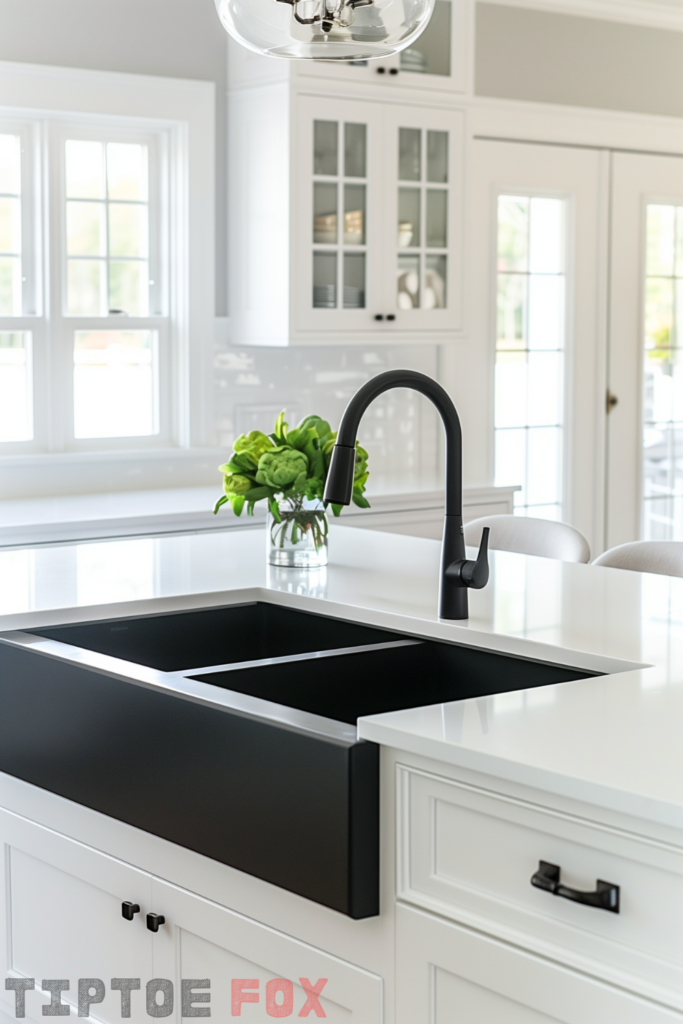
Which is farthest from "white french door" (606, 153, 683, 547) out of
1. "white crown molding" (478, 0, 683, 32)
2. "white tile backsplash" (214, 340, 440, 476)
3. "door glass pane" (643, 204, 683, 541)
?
"white tile backsplash" (214, 340, 440, 476)

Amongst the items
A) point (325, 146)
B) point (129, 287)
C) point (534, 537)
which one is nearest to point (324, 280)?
point (325, 146)

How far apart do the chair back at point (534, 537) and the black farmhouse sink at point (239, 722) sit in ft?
3.19

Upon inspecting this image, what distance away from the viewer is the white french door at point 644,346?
5453mm

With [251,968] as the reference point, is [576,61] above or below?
above

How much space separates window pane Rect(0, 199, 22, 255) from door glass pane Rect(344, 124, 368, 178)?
3.90 ft

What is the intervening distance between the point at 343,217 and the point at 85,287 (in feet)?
3.24

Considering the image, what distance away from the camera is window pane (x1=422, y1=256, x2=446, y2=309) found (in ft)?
15.1

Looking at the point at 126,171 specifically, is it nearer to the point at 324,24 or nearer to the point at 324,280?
the point at 324,280

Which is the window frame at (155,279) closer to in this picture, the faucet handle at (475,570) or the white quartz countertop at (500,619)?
the white quartz countertop at (500,619)

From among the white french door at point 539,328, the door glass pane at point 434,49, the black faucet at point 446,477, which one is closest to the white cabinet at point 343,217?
the door glass pane at point 434,49

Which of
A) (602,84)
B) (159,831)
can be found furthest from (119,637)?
(602,84)

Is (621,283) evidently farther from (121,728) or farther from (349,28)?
(121,728)

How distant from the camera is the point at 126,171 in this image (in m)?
4.44

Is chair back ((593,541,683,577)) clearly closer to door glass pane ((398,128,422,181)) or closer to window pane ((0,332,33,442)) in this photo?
door glass pane ((398,128,422,181))
